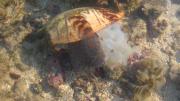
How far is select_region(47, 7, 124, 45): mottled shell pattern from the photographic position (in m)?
5.48

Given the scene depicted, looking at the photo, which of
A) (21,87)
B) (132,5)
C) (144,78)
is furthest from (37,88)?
(132,5)

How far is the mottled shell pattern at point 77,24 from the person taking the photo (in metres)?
5.48

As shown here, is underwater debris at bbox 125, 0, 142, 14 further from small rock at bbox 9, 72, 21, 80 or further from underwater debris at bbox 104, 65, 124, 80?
small rock at bbox 9, 72, 21, 80

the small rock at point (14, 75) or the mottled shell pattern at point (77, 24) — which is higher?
the mottled shell pattern at point (77, 24)

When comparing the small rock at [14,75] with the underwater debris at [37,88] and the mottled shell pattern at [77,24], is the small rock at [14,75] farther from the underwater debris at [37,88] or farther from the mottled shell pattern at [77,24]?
the mottled shell pattern at [77,24]

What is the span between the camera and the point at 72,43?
5.74 meters

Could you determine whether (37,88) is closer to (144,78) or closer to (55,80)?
(55,80)

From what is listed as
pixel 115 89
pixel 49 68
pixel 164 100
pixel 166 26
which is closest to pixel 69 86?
pixel 49 68

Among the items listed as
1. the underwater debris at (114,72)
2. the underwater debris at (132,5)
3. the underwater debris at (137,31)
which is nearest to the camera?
the underwater debris at (114,72)

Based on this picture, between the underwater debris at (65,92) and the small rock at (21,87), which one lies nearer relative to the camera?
the small rock at (21,87)

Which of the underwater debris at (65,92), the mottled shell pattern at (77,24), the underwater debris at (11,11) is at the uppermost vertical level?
the underwater debris at (11,11)

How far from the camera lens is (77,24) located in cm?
553

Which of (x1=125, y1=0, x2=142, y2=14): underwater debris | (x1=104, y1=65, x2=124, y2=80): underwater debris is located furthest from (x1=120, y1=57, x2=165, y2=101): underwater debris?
(x1=125, y1=0, x2=142, y2=14): underwater debris

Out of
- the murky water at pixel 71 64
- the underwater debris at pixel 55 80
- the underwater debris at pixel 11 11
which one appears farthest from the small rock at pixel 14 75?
the underwater debris at pixel 11 11
